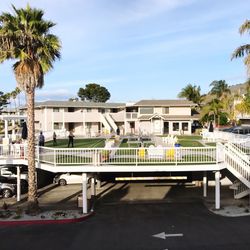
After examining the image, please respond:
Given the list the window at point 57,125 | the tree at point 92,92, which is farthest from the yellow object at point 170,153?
the tree at point 92,92

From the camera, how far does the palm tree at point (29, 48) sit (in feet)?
51.5

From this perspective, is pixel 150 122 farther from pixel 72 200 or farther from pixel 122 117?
pixel 72 200

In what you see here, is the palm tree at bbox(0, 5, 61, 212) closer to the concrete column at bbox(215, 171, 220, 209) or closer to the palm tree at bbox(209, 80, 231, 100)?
Result: the concrete column at bbox(215, 171, 220, 209)

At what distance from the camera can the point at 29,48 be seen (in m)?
16.2

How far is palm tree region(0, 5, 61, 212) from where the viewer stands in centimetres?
1570

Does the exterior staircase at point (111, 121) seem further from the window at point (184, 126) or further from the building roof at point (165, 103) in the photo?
the window at point (184, 126)

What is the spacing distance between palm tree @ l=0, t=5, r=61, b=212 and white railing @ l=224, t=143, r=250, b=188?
10218 mm

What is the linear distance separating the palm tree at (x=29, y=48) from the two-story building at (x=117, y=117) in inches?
1237

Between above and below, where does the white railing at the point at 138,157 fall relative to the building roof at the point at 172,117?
below

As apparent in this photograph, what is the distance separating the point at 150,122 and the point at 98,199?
30.0 m

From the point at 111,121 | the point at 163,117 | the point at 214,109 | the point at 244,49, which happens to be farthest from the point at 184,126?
the point at 244,49

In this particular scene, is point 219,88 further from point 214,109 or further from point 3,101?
point 3,101

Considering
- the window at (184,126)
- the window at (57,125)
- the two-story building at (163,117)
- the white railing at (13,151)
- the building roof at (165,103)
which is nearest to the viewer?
the white railing at (13,151)

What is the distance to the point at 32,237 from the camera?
13953 mm
